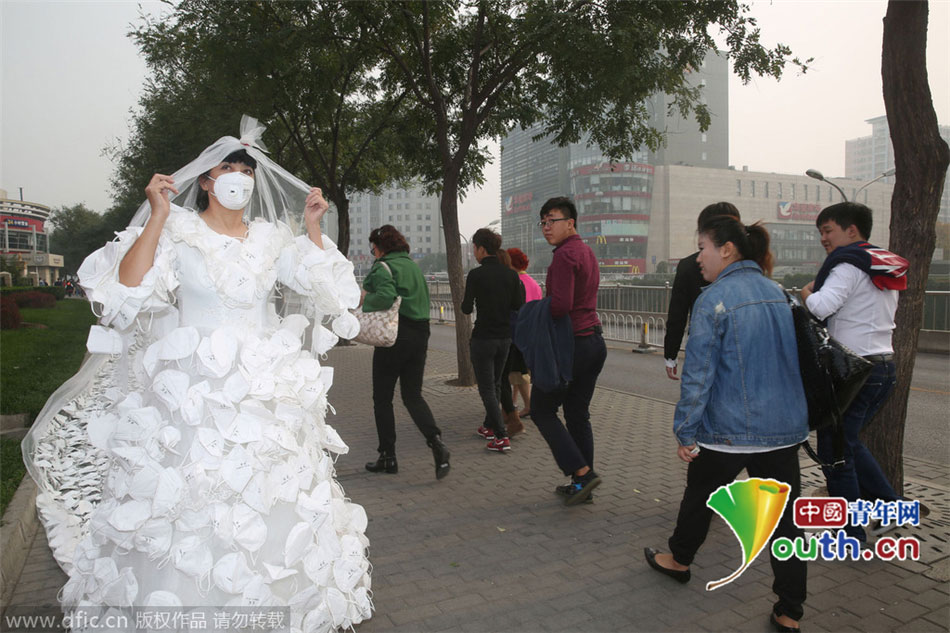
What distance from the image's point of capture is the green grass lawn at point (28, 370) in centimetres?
531

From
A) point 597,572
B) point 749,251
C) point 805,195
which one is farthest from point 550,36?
point 805,195

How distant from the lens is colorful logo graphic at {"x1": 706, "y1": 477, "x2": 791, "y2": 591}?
305 cm

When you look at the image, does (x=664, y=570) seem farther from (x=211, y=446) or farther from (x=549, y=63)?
(x=549, y=63)

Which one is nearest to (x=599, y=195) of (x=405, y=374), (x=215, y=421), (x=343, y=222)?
(x=343, y=222)

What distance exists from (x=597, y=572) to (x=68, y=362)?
12.4 meters

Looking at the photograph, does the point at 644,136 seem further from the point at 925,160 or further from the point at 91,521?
the point at 91,521

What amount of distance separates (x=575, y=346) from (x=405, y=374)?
1.57 meters

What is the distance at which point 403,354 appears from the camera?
5402 mm

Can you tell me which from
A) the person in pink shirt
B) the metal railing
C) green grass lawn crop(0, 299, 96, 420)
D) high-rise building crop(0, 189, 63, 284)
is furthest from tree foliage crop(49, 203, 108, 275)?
the person in pink shirt

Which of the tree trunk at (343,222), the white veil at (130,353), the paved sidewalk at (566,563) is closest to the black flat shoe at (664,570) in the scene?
the paved sidewalk at (566,563)

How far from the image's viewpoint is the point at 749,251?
A: 3189 millimetres

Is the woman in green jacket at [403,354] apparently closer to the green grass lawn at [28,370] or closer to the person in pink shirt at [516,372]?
the person in pink shirt at [516,372]

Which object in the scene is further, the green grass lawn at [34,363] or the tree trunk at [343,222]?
the tree trunk at [343,222]

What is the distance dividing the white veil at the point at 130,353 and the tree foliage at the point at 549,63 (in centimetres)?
570
